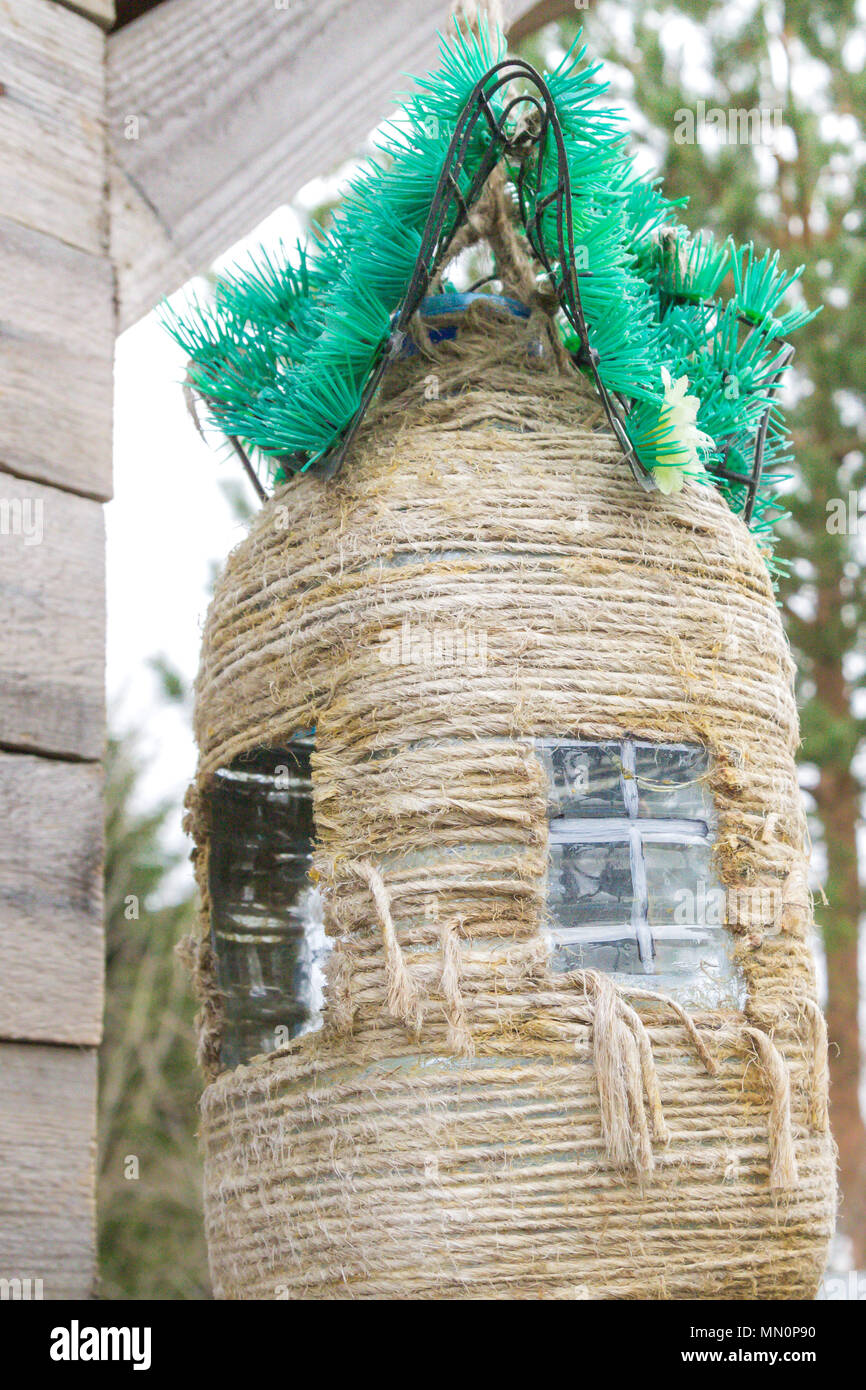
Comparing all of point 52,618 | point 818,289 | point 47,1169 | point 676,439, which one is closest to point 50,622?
point 52,618

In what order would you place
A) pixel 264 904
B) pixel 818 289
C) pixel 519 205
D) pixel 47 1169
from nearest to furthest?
pixel 47 1169 < pixel 519 205 < pixel 264 904 < pixel 818 289

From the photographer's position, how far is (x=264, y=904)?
3.31ft

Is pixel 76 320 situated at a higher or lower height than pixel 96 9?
lower

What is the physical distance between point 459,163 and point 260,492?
0.29 metres

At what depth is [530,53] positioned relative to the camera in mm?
2965

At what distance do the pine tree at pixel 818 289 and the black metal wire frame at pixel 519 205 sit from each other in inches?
81.7

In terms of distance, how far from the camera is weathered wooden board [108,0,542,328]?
782 mm

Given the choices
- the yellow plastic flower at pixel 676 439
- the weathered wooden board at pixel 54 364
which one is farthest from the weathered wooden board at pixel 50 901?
the yellow plastic flower at pixel 676 439

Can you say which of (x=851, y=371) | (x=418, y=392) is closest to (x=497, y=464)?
(x=418, y=392)

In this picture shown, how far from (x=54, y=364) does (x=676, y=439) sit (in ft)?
Result: 1.17

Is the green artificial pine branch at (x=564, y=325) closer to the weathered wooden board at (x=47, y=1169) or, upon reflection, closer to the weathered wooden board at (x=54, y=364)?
the weathered wooden board at (x=54, y=364)

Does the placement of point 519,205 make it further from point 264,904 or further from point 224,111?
point 264,904

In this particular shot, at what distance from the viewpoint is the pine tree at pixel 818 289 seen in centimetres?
288

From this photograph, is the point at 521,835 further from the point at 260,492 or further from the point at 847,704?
the point at 847,704
